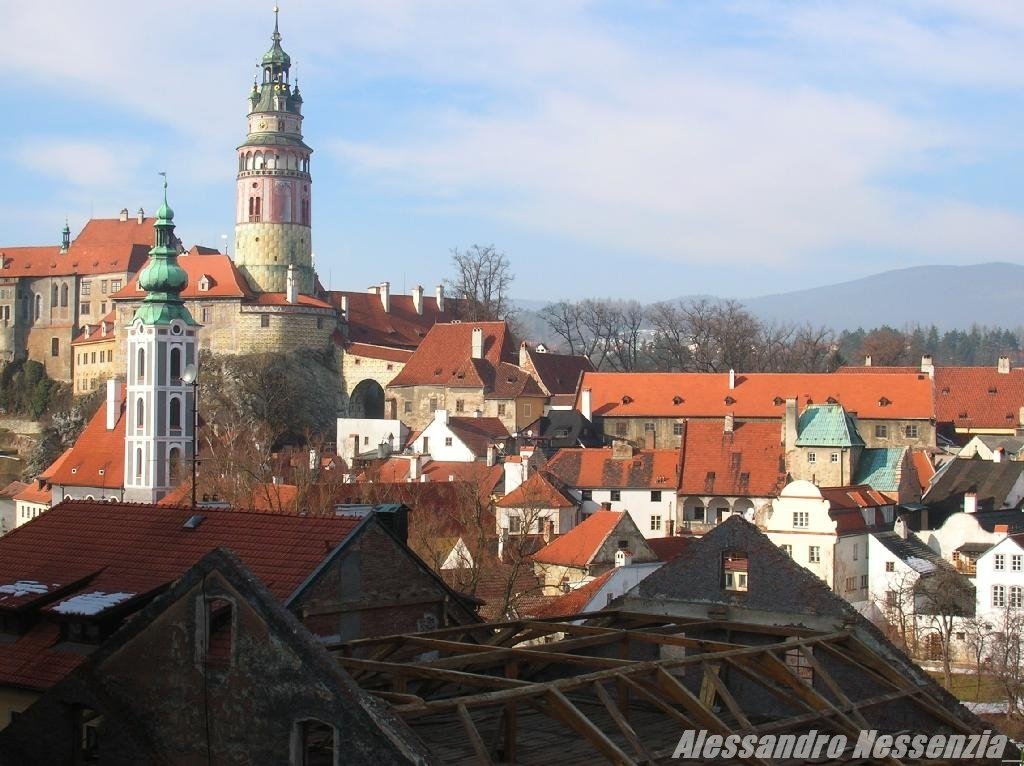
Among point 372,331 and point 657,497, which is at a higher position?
point 372,331

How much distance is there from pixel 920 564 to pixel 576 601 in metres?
18.2

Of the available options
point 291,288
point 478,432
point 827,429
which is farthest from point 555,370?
point 827,429

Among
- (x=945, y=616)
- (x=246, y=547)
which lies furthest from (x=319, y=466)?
(x=246, y=547)

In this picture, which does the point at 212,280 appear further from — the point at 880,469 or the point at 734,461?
the point at 880,469

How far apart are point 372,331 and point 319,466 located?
3030cm

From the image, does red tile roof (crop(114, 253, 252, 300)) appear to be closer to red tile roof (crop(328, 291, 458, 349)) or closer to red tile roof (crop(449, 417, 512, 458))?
red tile roof (crop(328, 291, 458, 349))

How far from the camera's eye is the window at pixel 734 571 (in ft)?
51.9

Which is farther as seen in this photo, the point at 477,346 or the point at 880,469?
the point at 477,346

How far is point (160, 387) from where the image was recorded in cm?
6178

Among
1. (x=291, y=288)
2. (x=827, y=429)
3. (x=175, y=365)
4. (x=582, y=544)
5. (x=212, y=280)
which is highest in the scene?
(x=212, y=280)

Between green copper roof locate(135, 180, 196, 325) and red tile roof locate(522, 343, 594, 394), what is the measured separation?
16564mm

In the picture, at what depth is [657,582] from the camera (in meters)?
16.3

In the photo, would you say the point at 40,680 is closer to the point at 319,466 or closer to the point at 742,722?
the point at 742,722

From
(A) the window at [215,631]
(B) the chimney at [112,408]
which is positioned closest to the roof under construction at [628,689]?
(A) the window at [215,631]
